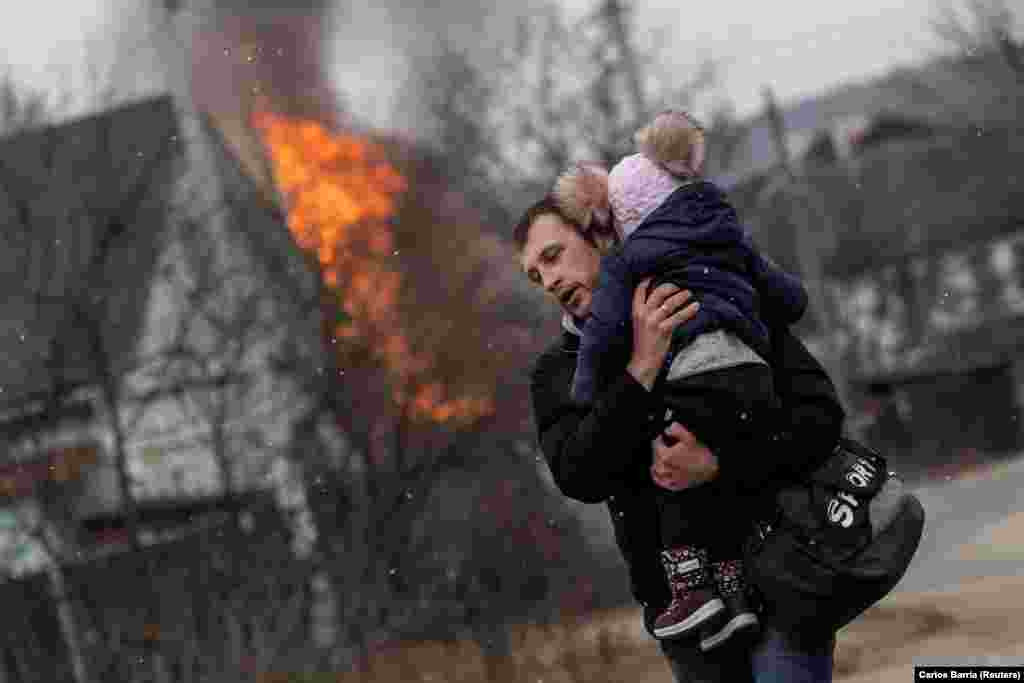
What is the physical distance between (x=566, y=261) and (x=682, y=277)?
26 centimetres

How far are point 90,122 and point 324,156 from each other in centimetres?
799

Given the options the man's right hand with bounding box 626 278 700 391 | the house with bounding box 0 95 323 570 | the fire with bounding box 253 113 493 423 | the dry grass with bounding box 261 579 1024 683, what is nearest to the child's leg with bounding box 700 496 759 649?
the man's right hand with bounding box 626 278 700 391

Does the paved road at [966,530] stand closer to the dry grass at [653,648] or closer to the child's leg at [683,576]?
the dry grass at [653,648]

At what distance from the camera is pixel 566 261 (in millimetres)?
3348

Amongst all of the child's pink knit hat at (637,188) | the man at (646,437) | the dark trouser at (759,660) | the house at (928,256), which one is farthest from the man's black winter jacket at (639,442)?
the house at (928,256)

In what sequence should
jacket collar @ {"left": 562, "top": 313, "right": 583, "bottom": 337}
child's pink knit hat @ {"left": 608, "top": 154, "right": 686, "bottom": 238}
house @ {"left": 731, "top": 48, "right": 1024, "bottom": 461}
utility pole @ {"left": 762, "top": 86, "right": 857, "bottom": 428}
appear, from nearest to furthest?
child's pink knit hat @ {"left": 608, "top": 154, "right": 686, "bottom": 238} → jacket collar @ {"left": 562, "top": 313, "right": 583, "bottom": 337} → utility pole @ {"left": 762, "top": 86, "right": 857, "bottom": 428} → house @ {"left": 731, "top": 48, "right": 1024, "bottom": 461}

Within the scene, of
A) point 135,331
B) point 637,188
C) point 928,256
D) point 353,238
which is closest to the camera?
point 637,188

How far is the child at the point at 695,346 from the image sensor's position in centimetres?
314

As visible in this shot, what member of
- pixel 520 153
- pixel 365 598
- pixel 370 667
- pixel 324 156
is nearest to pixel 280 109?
pixel 324 156

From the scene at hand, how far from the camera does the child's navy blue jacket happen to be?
10.4 feet

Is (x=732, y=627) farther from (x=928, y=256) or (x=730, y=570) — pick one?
(x=928, y=256)

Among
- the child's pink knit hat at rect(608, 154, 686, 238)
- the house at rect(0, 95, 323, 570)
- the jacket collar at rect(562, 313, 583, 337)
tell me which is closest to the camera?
the child's pink knit hat at rect(608, 154, 686, 238)

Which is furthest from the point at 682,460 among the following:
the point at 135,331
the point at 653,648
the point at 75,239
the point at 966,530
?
the point at 966,530

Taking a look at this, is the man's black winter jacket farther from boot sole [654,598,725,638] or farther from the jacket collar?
boot sole [654,598,725,638]
